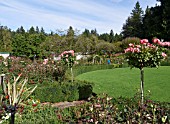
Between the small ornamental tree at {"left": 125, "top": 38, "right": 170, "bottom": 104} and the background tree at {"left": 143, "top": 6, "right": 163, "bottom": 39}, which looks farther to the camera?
the background tree at {"left": 143, "top": 6, "right": 163, "bottom": 39}

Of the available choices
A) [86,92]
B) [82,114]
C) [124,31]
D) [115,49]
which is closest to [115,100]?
[82,114]

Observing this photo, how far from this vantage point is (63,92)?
8.23 m

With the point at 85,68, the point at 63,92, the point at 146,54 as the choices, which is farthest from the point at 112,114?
the point at 85,68

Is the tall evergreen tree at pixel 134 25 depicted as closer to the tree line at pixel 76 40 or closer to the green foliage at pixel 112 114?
the tree line at pixel 76 40

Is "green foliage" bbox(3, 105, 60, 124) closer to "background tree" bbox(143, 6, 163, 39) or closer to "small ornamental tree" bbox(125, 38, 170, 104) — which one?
"small ornamental tree" bbox(125, 38, 170, 104)

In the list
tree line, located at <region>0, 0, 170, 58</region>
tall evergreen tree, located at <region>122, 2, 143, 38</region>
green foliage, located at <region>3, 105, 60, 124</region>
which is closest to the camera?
green foliage, located at <region>3, 105, 60, 124</region>

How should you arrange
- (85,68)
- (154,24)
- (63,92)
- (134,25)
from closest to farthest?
(63,92), (85,68), (154,24), (134,25)

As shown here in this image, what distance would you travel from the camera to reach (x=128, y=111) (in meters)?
4.16

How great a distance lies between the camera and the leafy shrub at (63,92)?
7.92 m

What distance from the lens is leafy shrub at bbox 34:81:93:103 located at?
7.92m

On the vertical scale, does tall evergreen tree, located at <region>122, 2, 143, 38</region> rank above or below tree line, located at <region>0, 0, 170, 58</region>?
above

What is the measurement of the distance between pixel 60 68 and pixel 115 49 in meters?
22.7

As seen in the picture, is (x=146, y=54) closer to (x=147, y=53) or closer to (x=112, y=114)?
(x=147, y=53)

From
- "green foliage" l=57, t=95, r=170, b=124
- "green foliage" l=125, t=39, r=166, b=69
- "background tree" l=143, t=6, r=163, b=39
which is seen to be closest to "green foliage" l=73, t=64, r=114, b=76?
"green foliage" l=125, t=39, r=166, b=69
